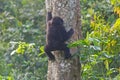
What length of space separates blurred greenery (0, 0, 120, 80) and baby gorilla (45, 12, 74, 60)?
22 centimetres

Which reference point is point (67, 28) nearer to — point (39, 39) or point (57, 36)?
point (57, 36)

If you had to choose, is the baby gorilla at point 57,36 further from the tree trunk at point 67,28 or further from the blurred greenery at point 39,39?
the blurred greenery at point 39,39

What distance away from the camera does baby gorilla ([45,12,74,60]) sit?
418 cm

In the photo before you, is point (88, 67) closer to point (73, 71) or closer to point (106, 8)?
point (73, 71)

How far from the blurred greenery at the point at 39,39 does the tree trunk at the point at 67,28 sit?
0.57 feet

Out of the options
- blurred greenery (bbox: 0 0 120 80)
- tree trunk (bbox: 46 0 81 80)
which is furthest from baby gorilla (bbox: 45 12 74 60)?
blurred greenery (bbox: 0 0 120 80)

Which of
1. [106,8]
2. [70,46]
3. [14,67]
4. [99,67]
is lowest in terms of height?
[14,67]

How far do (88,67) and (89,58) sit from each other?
39 cm

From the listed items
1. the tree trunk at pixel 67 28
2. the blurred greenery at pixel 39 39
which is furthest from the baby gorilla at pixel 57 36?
the blurred greenery at pixel 39 39

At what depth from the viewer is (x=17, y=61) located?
7484 millimetres

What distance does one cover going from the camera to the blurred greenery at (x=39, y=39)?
16.9 ft

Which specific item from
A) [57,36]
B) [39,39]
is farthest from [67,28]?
[39,39]

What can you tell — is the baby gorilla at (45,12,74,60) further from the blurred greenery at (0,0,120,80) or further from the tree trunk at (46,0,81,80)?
the blurred greenery at (0,0,120,80)

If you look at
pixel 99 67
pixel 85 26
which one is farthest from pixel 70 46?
pixel 85 26
